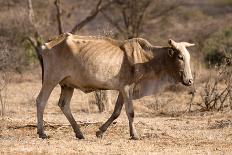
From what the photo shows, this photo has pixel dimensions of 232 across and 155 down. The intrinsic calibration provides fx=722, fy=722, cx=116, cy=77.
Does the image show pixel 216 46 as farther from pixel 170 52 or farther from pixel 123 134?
pixel 170 52

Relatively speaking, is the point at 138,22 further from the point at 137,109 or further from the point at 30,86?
the point at 137,109

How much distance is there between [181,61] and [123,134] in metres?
1.52

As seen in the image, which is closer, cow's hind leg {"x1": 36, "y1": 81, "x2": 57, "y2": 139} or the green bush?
cow's hind leg {"x1": 36, "y1": 81, "x2": 57, "y2": 139}

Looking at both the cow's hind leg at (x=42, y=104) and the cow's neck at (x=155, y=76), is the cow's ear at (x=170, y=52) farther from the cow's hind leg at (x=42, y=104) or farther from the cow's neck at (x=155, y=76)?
the cow's hind leg at (x=42, y=104)

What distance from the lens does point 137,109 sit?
53.6 ft

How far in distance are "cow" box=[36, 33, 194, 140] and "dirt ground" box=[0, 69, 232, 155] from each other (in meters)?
0.51

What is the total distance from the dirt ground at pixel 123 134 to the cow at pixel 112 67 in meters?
0.51

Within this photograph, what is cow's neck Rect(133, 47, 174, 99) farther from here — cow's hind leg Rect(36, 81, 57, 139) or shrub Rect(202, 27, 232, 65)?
shrub Rect(202, 27, 232, 65)

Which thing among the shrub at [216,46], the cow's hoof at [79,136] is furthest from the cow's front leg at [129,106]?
the shrub at [216,46]

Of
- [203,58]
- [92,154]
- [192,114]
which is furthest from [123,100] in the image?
[203,58]

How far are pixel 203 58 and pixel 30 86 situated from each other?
669 cm

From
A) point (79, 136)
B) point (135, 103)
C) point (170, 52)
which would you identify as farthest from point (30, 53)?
point (170, 52)

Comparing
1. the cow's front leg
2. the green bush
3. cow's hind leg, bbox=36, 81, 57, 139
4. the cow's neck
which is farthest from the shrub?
cow's hind leg, bbox=36, 81, 57, 139

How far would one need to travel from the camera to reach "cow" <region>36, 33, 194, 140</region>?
10758 mm
